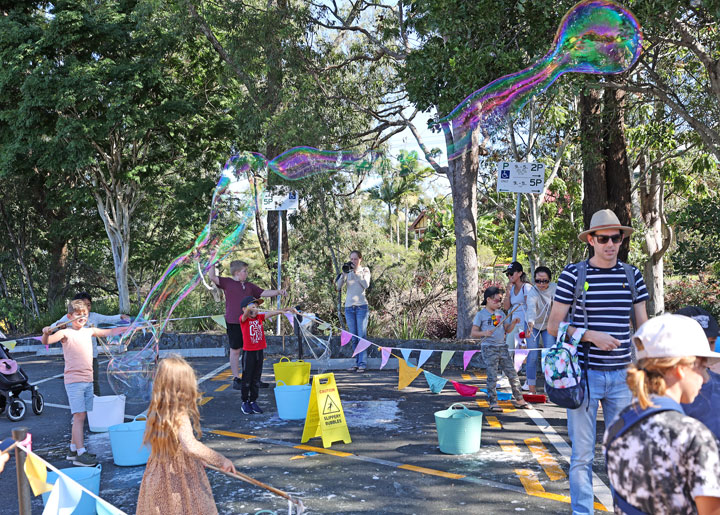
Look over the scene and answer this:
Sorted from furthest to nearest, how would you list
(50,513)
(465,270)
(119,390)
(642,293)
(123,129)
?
(123,129) < (465,270) < (119,390) < (642,293) < (50,513)

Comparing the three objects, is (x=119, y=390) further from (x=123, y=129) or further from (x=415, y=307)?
(x=123, y=129)

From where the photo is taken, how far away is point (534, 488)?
524 centimetres

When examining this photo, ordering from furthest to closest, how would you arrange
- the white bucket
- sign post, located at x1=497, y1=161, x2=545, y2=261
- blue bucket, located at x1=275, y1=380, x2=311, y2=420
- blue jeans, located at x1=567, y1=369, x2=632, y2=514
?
sign post, located at x1=497, y1=161, x2=545, y2=261 < blue bucket, located at x1=275, y1=380, x2=311, y2=420 < the white bucket < blue jeans, located at x1=567, y1=369, x2=632, y2=514

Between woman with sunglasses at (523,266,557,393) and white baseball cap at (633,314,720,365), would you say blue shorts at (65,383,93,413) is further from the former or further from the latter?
white baseball cap at (633,314,720,365)

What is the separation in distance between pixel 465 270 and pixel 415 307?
3365mm

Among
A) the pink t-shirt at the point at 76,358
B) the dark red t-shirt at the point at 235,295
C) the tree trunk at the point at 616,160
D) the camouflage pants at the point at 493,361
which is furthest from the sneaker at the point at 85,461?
the tree trunk at the point at 616,160

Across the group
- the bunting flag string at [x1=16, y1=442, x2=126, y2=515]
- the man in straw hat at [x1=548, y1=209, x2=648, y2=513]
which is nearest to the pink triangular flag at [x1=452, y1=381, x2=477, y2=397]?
the man in straw hat at [x1=548, y1=209, x2=648, y2=513]

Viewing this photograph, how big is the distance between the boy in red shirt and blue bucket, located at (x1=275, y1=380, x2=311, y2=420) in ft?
1.78

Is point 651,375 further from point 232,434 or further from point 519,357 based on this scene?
point 519,357

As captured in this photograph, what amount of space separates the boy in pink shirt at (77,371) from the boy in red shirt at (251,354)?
1.98m

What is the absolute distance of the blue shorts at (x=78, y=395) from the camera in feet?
20.9

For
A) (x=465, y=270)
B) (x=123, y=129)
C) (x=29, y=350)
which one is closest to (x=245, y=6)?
(x=123, y=129)

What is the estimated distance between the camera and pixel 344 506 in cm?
496

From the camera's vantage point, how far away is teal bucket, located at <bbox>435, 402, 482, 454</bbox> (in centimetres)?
616
